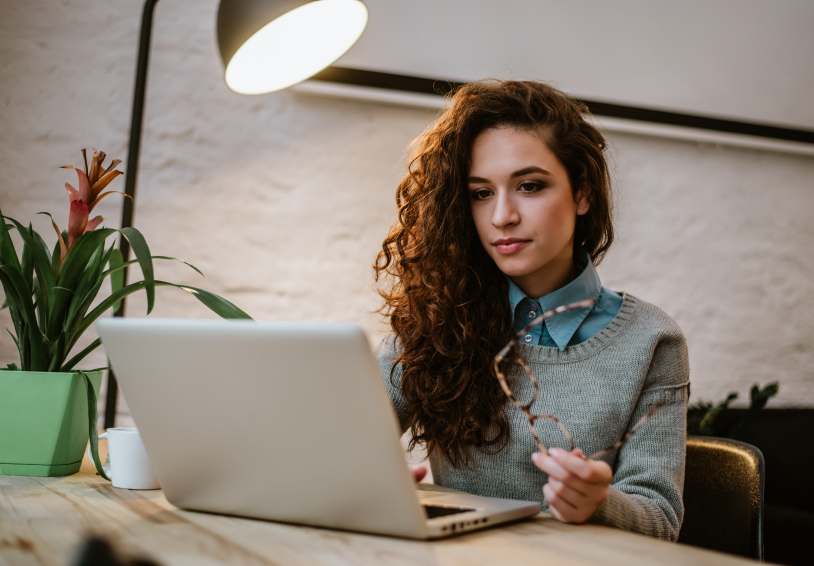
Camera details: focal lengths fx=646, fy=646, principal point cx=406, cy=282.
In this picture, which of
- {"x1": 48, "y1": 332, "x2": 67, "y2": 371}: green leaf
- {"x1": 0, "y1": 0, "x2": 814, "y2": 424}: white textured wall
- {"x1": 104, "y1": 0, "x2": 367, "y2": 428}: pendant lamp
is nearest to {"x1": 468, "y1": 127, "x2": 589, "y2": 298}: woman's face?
{"x1": 104, "y1": 0, "x2": 367, "y2": 428}: pendant lamp

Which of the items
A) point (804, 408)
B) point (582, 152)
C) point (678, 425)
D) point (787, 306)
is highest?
point (582, 152)

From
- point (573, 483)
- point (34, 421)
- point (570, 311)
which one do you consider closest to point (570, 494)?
point (573, 483)

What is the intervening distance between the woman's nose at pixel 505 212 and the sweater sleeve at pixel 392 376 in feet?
1.05

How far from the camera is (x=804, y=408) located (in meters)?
2.30

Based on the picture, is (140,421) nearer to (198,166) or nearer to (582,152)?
(582,152)

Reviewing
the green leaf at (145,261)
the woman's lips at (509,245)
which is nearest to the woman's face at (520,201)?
the woman's lips at (509,245)

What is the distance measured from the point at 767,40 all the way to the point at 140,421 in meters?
2.49

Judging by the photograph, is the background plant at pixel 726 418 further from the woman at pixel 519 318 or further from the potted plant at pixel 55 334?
the potted plant at pixel 55 334

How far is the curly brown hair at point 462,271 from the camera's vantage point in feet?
3.64

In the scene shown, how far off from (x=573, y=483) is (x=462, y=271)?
1.93 ft

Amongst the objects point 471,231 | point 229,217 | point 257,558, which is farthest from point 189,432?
point 229,217

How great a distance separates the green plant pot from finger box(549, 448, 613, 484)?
71cm

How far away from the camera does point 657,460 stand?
98cm

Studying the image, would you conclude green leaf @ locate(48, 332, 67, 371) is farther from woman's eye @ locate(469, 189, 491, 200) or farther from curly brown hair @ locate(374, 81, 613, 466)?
woman's eye @ locate(469, 189, 491, 200)
